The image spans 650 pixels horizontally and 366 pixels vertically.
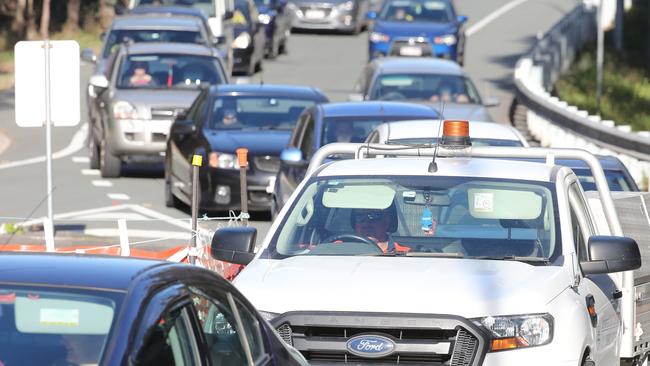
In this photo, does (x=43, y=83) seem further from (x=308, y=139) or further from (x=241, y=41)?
(x=241, y=41)

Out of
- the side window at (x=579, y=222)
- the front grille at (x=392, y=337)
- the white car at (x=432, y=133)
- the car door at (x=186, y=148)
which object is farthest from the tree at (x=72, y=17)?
the front grille at (x=392, y=337)

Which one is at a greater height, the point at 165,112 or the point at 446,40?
the point at 165,112

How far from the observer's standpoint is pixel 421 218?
9.44 metres

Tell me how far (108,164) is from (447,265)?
15698mm

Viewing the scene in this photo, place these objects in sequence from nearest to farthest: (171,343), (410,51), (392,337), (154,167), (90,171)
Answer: (171,343)
(392,337)
(90,171)
(154,167)
(410,51)

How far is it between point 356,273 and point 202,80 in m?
16.7

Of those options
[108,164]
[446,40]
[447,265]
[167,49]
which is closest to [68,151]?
[167,49]

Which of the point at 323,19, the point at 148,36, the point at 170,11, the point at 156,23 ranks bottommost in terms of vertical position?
the point at 323,19

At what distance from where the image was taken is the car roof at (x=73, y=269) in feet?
19.1

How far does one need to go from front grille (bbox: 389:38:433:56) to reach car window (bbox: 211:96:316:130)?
524 inches

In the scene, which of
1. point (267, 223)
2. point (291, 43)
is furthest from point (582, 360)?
point (291, 43)

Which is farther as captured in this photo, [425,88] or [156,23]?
[156,23]

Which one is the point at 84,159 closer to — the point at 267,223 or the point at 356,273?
the point at 267,223

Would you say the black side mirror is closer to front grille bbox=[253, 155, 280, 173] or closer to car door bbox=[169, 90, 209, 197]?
front grille bbox=[253, 155, 280, 173]
